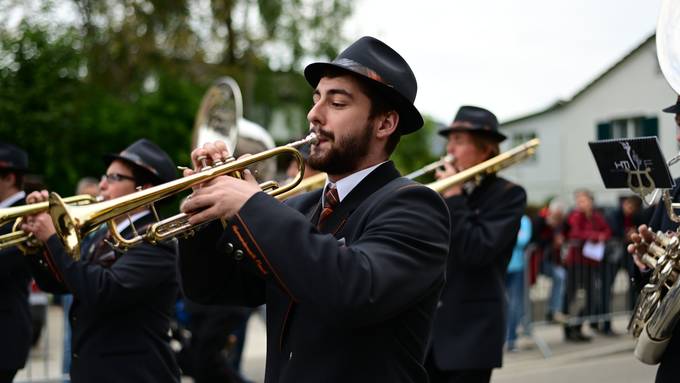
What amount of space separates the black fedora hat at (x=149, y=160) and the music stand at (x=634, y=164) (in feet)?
7.66

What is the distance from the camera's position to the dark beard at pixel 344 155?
2.69 meters

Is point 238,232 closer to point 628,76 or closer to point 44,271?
point 44,271

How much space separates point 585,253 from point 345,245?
30.4 feet

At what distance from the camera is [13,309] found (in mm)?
4906

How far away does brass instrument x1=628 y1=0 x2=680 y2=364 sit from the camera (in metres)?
3.30

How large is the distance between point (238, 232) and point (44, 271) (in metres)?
2.37

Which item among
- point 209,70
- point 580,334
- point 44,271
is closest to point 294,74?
point 209,70

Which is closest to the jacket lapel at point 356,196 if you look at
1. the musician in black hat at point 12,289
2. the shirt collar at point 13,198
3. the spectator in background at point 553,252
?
the musician in black hat at point 12,289

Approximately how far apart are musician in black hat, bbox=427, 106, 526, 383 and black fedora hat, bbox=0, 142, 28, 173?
271 cm

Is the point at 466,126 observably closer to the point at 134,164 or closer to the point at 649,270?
the point at 649,270

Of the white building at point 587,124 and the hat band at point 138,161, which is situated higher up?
the hat band at point 138,161

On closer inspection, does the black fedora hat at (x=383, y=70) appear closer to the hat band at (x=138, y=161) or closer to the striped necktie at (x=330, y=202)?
the striped necktie at (x=330, y=202)

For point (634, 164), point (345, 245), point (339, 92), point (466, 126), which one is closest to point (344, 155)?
point (339, 92)

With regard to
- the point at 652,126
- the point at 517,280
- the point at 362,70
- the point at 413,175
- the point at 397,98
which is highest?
the point at 362,70
